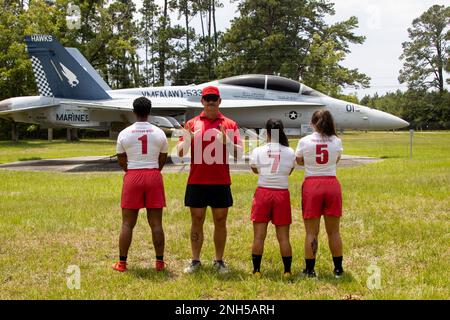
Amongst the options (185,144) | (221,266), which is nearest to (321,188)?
(221,266)

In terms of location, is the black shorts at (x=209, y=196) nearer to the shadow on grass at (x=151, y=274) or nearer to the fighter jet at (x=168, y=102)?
the shadow on grass at (x=151, y=274)

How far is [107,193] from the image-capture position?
9383mm

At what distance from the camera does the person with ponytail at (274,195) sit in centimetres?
453

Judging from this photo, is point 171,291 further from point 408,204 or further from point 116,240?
point 408,204

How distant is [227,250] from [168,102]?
11.4 m

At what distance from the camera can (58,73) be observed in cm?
1642

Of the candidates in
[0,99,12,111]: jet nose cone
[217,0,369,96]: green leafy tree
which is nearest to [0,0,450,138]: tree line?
[217,0,369,96]: green leafy tree

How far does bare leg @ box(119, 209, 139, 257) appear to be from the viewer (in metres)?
4.80

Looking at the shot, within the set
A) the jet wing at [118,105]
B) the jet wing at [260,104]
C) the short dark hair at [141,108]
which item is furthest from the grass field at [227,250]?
the jet wing at [260,104]

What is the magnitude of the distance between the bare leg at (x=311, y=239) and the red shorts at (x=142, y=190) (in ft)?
5.24

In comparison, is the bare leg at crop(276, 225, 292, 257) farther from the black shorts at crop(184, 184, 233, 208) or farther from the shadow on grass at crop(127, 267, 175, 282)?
the shadow on grass at crop(127, 267, 175, 282)

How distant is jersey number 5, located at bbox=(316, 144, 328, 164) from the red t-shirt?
854 millimetres

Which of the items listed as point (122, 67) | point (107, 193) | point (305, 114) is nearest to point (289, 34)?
point (122, 67)

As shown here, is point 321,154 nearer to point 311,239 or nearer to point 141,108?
point 311,239
